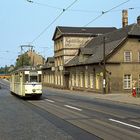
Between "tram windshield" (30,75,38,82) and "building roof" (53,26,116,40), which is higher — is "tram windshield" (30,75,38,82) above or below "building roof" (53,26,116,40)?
below

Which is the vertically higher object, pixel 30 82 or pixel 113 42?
pixel 113 42

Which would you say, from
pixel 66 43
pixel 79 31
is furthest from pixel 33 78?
pixel 79 31

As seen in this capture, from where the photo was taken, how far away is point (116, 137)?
12445 millimetres

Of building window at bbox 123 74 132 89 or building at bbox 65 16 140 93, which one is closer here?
building at bbox 65 16 140 93

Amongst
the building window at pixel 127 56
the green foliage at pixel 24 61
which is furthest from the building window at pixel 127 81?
the green foliage at pixel 24 61

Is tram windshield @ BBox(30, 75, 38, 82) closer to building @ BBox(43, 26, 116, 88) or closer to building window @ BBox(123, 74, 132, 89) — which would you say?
building window @ BBox(123, 74, 132, 89)

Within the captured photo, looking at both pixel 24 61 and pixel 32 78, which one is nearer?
pixel 32 78

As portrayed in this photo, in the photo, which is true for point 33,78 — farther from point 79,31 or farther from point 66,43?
point 79,31

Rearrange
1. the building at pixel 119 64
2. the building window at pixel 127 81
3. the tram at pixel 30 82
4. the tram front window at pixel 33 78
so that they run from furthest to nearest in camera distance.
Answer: the building window at pixel 127 81 < the building at pixel 119 64 < the tram front window at pixel 33 78 < the tram at pixel 30 82

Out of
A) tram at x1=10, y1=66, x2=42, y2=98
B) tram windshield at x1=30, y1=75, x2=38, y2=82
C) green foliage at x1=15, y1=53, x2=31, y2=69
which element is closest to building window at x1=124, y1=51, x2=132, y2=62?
tram at x1=10, y1=66, x2=42, y2=98

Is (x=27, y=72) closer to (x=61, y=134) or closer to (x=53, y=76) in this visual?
(x=61, y=134)

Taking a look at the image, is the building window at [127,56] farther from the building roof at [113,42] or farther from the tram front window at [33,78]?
the tram front window at [33,78]

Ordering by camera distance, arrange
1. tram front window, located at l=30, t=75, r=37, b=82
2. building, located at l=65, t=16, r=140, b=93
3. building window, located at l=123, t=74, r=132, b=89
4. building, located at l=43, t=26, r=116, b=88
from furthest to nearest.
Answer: building, located at l=43, t=26, r=116, b=88
building window, located at l=123, t=74, r=132, b=89
building, located at l=65, t=16, r=140, b=93
tram front window, located at l=30, t=75, r=37, b=82

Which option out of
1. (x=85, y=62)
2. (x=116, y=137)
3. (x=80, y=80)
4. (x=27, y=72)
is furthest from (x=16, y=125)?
(x=80, y=80)
